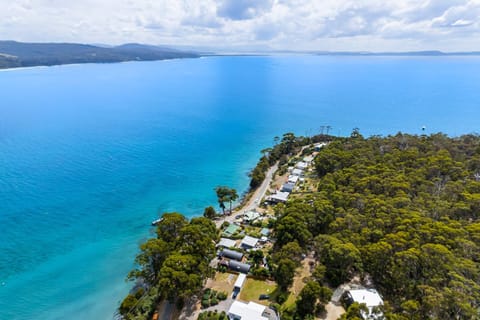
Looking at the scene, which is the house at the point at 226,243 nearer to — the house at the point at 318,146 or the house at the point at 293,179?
the house at the point at 293,179

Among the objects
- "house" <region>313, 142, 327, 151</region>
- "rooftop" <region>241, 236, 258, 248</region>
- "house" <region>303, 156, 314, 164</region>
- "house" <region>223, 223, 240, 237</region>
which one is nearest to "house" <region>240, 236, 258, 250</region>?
"rooftop" <region>241, 236, 258, 248</region>

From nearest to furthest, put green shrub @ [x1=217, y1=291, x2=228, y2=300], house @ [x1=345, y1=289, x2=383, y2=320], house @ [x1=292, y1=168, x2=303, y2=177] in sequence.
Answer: house @ [x1=345, y1=289, x2=383, y2=320], green shrub @ [x1=217, y1=291, x2=228, y2=300], house @ [x1=292, y1=168, x2=303, y2=177]

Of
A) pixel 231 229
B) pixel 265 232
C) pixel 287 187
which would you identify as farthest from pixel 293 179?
pixel 231 229

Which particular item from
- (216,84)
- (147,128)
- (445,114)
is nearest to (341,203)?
(147,128)

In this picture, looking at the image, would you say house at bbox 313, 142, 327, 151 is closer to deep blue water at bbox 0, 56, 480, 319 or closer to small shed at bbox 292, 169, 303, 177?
small shed at bbox 292, 169, 303, 177

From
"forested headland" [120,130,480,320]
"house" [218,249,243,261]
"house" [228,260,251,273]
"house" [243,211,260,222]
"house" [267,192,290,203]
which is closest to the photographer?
"forested headland" [120,130,480,320]

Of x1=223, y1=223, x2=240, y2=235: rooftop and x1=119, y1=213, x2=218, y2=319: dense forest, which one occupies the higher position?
x1=119, y1=213, x2=218, y2=319: dense forest

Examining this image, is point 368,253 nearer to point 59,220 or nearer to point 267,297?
point 267,297
